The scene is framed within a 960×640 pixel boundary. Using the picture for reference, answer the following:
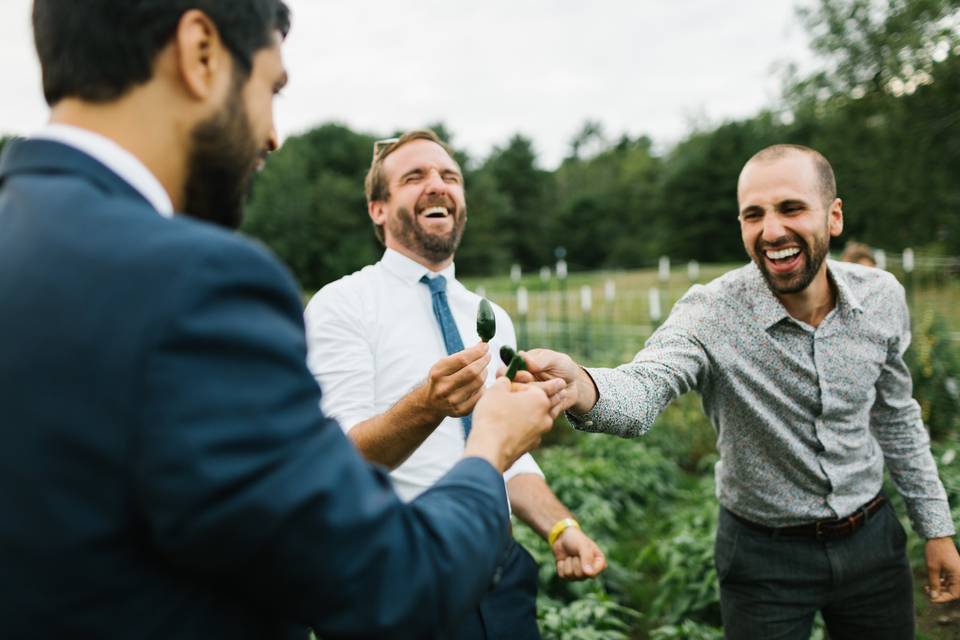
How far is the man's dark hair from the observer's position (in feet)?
3.57

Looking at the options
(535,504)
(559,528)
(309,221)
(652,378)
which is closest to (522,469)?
(535,504)

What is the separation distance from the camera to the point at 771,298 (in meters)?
2.71

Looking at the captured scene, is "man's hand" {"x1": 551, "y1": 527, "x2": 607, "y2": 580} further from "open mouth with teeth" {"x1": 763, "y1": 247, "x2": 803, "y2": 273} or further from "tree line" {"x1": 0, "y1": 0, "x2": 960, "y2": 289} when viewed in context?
"tree line" {"x1": 0, "y1": 0, "x2": 960, "y2": 289}

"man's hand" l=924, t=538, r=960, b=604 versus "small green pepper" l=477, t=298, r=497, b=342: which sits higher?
"small green pepper" l=477, t=298, r=497, b=342

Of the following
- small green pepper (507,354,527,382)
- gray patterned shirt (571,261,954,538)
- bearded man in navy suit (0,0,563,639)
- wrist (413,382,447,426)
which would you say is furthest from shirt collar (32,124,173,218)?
gray patterned shirt (571,261,954,538)

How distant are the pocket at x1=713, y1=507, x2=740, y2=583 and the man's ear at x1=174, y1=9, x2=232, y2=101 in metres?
2.45

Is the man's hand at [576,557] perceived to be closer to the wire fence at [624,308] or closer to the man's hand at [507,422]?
the man's hand at [507,422]

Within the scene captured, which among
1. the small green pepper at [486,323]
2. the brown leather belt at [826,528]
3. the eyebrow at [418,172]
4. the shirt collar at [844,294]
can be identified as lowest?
the brown leather belt at [826,528]

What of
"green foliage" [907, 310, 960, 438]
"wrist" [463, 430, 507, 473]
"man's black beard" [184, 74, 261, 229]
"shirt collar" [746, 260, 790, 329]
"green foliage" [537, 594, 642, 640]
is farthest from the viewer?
"green foliage" [907, 310, 960, 438]

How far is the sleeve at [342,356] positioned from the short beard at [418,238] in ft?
1.16

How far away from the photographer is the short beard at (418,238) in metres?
2.91

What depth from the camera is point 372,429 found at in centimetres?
228

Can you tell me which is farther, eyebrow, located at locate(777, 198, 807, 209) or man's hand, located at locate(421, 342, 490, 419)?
eyebrow, located at locate(777, 198, 807, 209)

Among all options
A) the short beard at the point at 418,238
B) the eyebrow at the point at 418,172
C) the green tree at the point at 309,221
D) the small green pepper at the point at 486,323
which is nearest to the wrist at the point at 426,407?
the small green pepper at the point at 486,323
